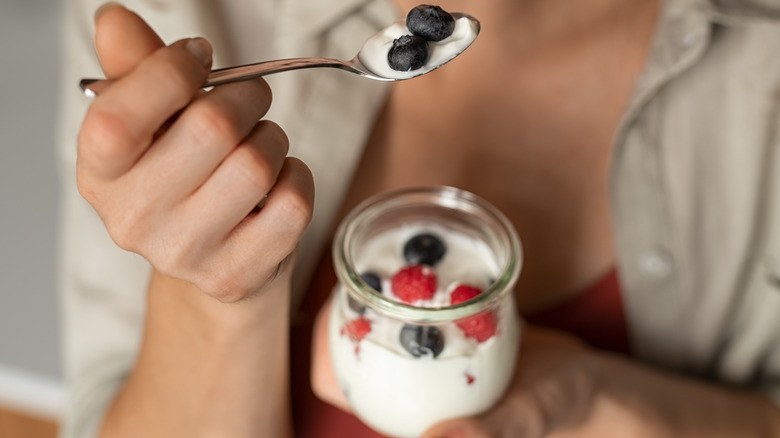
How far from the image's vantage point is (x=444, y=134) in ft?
3.18

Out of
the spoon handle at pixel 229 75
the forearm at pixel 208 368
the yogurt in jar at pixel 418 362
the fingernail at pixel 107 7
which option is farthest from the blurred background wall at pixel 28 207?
the spoon handle at pixel 229 75

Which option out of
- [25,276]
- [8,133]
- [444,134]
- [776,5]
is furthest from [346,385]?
[8,133]

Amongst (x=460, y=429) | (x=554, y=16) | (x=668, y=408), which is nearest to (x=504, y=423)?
(x=460, y=429)

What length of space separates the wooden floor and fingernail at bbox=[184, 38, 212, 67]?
1118mm

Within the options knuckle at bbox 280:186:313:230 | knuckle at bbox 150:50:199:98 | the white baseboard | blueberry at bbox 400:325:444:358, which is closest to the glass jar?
blueberry at bbox 400:325:444:358

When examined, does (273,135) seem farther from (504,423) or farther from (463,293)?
(504,423)

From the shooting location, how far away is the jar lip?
59cm

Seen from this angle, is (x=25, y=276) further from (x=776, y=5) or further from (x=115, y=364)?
(x=776, y=5)

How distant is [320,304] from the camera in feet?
3.06

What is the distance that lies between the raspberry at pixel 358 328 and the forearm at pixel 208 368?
0.21 feet

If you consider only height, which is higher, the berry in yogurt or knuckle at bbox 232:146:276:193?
knuckle at bbox 232:146:276:193

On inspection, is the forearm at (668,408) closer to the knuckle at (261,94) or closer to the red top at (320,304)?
the red top at (320,304)

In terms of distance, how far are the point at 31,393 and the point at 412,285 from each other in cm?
103

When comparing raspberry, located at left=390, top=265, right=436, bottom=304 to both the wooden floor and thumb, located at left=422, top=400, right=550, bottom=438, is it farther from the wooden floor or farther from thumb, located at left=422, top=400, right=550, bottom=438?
the wooden floor
